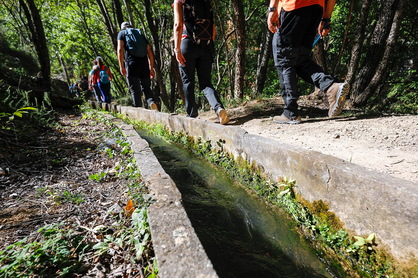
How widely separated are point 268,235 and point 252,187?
56 cm

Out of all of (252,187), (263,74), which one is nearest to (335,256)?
(252,187)

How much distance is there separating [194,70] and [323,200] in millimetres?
2821

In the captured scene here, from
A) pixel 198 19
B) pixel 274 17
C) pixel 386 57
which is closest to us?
pixel 274 17

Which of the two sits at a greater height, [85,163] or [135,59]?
[135,59]

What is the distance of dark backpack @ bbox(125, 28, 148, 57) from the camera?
475 centimetres

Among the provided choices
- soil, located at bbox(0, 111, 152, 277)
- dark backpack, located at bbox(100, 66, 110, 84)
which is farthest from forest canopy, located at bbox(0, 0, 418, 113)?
soil, located at bbox(0, 111, 152, 277)

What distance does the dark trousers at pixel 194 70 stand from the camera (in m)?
3.23

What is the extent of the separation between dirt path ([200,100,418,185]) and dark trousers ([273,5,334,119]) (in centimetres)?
49

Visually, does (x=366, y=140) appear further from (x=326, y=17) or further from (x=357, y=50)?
(x=357, y=50)

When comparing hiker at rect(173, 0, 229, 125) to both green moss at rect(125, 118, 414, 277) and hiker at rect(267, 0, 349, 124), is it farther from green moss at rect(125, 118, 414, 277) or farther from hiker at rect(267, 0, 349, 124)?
green moss at rect(125, 118, 414, 277)

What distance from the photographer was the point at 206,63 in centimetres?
348

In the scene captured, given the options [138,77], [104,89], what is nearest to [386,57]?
[138,77]

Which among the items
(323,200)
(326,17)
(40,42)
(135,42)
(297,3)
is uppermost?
(40,42)

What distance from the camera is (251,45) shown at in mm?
12523
